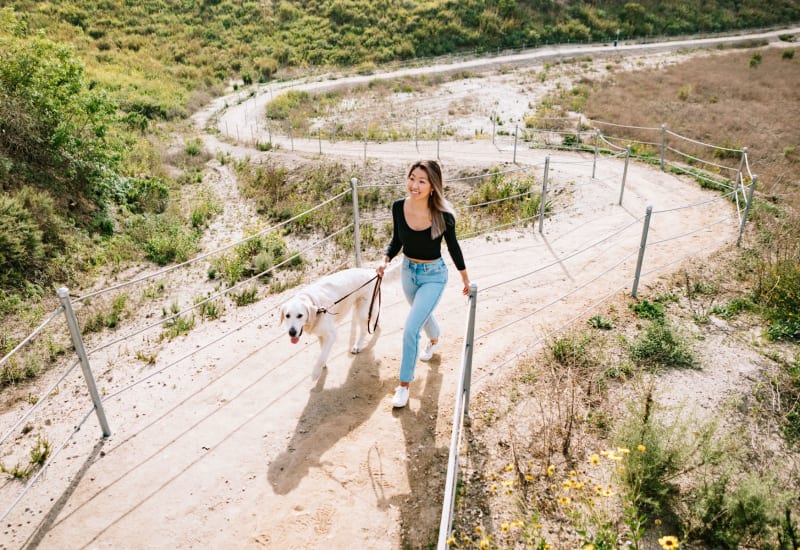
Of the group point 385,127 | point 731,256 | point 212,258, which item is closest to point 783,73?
point 385,127

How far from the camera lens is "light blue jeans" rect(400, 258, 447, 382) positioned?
4.57 m

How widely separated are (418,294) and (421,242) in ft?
1.63

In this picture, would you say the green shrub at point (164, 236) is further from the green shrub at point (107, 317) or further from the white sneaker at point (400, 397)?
the white sneaker at point (400, 397)

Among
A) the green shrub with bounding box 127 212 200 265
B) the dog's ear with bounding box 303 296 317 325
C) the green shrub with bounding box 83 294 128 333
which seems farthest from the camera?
the green shrub with bounding box 127 212 200 265

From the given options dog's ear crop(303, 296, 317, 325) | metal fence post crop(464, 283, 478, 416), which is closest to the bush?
dog's ear crop(303, 296, 317, 325)

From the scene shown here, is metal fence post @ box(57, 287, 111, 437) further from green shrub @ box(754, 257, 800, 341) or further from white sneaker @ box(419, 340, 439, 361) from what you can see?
green shrub @ box(754, 257, 800, 341)

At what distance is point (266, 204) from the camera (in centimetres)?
1528

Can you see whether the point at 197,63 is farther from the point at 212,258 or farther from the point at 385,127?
the point at 212,258

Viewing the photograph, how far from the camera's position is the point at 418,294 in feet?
15.3

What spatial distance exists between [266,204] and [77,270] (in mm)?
5610

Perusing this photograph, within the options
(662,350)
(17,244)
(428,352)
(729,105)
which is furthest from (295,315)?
(729,105)

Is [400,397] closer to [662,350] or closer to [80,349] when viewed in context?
[80,349]

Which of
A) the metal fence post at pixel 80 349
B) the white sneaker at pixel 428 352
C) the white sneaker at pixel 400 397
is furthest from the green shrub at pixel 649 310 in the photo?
the metal fence post at pixel 80 349

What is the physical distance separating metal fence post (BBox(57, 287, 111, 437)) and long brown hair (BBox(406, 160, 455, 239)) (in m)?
2.94
